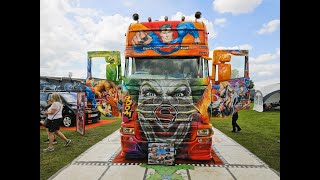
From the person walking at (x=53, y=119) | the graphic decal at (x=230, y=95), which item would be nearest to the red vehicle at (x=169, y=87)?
the person walking at (x=53, y=119)

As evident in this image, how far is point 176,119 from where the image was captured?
256 inches

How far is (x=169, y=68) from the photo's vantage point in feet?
22.8

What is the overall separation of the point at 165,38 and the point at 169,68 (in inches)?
32.1

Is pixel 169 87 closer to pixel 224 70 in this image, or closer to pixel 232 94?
pixel 224 70

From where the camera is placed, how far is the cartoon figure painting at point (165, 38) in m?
6.98

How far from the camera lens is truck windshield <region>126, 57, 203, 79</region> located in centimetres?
688

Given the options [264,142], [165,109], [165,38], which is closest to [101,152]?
[165,109]

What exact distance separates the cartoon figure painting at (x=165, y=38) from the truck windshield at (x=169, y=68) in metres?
0.27

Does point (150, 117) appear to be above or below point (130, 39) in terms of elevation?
below

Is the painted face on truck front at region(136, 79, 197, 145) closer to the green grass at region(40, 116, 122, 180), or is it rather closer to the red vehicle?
the red vehicle

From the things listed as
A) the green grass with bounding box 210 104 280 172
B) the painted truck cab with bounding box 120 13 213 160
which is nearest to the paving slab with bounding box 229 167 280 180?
the green grass with bounding box 210 104 280 172
